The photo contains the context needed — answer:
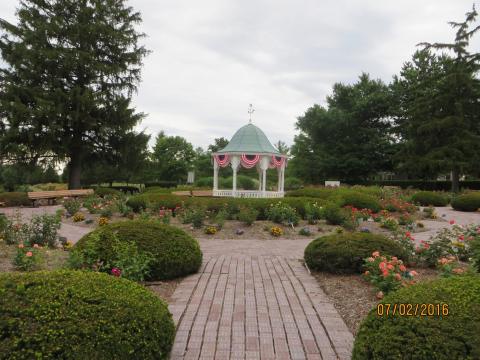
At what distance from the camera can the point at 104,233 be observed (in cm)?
531

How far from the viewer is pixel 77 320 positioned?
2357 mm

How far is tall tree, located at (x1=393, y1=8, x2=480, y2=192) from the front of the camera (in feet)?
86.6

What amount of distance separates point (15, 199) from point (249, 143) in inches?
438

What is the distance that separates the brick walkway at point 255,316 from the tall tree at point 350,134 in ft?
98.8

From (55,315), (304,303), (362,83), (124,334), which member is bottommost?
(304,303)

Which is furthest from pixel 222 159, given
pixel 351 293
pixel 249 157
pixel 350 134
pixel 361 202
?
pixel 350 134

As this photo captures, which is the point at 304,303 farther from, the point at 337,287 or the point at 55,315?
the point at 55,315

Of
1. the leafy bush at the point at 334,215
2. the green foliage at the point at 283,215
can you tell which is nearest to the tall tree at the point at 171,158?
the green foliage at the point at 283,215

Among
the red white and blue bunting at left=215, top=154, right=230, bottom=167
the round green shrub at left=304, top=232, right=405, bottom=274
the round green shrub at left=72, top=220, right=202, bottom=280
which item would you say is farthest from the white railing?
the round green shrub at left=72, top=220, right=202, bottom=280

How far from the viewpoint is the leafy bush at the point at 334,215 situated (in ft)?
36.8

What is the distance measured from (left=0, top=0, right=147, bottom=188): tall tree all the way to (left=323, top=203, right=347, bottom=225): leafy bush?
16.3m

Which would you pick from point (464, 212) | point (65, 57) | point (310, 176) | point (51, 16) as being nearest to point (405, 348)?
point (464, 212)

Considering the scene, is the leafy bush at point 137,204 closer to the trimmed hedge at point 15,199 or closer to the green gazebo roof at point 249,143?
the green gazebo roof at point 249,143

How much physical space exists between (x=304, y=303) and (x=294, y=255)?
3.04m
